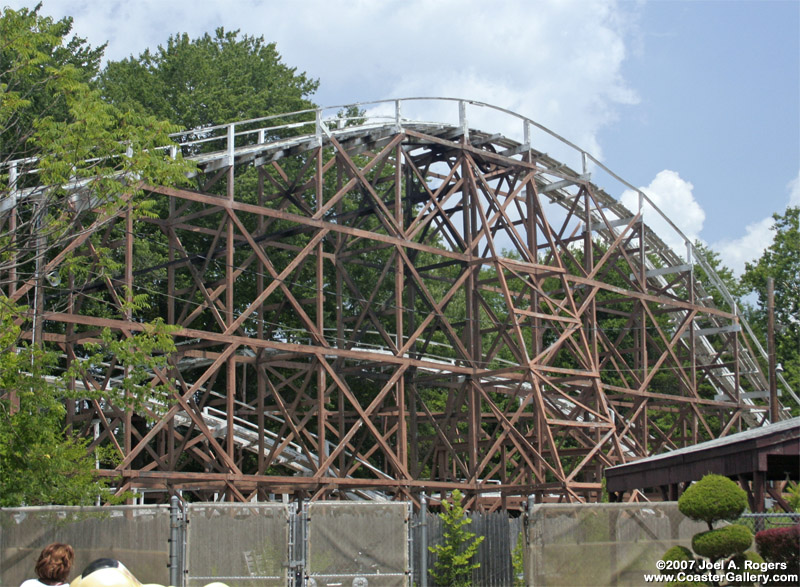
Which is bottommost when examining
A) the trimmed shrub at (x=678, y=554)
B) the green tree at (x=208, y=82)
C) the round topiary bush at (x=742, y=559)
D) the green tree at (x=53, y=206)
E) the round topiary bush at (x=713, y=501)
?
the round topiary bush at (x=742, y=559)

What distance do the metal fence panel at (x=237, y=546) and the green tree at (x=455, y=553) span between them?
395 centimetres

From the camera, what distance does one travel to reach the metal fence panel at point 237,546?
16.1 metres

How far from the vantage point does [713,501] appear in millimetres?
14758

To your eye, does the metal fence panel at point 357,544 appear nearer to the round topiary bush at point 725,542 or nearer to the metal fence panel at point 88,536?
the metal fence panel at point 88,536

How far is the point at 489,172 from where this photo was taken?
110ft

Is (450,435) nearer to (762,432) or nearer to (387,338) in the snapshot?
(387,338)

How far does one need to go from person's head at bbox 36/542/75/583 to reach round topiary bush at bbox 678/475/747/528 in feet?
27.4

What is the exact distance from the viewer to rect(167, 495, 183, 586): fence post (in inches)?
623

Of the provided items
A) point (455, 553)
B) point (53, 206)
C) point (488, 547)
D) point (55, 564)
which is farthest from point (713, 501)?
point (53, 206)

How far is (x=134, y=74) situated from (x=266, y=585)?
33163mm

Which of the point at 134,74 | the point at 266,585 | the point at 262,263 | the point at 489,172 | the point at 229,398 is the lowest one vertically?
the point at 266,585

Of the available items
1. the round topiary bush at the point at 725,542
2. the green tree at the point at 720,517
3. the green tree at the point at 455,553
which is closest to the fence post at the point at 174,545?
the green tree at the point at 455,553

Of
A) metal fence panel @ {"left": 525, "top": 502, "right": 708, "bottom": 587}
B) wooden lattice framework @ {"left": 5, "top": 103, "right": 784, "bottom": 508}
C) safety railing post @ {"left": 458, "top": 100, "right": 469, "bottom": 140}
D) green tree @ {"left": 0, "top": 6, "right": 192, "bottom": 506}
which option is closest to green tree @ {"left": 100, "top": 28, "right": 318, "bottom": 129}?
wooden lattice framework @ {"left": 5, "top": 103, "right": 784, "bottom": 508}

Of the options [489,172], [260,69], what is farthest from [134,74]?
[489,172]
